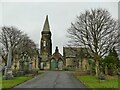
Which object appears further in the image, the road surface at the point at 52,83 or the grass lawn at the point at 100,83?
the road surface at the point at 52,83

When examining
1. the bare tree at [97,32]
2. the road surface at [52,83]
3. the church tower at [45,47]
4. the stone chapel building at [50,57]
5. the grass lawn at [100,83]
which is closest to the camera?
the grass lawn at [100,83]

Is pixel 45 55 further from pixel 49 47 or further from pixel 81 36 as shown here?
pixel 81 36

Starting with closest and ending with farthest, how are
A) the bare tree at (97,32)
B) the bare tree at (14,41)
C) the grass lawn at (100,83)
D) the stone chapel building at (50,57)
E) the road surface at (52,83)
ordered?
the grass lawn at (100,83), the road surface at (52,83), the bare tree at (97,32), the bare tree at (14,41), the stone chapel building at (50,57)

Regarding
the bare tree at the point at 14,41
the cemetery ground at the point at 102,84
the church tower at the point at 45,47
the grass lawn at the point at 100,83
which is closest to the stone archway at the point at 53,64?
the church tower at the point at 45,47

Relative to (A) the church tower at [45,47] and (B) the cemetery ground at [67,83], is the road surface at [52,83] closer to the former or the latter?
(B) the cemetery ground at [67,83]

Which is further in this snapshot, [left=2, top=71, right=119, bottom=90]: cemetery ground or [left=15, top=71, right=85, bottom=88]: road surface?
[left=15, top=71, right=85, bottom=88]: road surface

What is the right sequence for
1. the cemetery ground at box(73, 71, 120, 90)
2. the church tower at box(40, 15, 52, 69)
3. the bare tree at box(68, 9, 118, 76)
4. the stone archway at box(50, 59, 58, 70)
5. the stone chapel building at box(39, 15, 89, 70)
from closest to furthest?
the cemetery ground at box(73, 71, 120, 90), the bare tree at box(68, 9, 118, 76), the stone archway at box(50, 59, 58, 70), the stone chapel building at box(39, 15, 89, 70), the church tower at box(40, 15, 52, 69)

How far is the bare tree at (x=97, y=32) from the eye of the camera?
40.8 metres

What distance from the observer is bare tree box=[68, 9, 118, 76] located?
4084cm

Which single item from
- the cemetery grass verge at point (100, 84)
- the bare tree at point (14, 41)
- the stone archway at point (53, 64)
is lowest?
the cemetery grass verge at point (100, 84)

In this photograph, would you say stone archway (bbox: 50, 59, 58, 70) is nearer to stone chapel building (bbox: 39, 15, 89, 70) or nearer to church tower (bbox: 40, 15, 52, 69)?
stone chapel building (bbox: 39, 15, 89, 70)

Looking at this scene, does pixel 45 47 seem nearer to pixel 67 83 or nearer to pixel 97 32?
pixel 97 32

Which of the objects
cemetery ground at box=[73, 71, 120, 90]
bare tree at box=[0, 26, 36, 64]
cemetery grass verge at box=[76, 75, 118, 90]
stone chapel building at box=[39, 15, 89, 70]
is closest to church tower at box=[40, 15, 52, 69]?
stone chapel building at box=[39, 15, 89, 70]

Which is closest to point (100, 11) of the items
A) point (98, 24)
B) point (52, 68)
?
point (98, 24)
